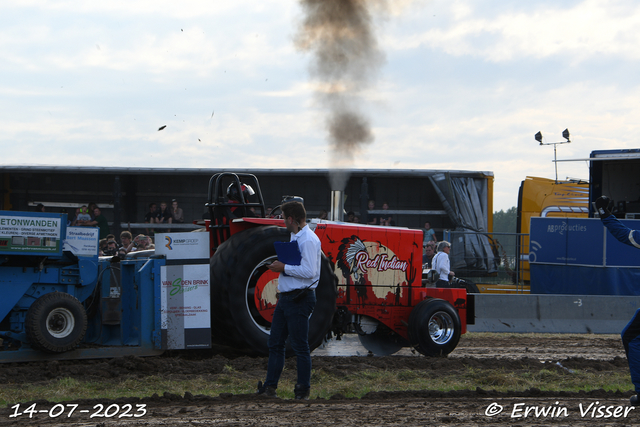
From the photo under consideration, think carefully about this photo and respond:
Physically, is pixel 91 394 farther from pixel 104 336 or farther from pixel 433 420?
pixel 433 420

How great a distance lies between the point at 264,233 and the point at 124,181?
898cm

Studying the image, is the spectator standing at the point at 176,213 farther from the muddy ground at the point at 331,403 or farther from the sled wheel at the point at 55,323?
the sled wheel at the point at 55,323

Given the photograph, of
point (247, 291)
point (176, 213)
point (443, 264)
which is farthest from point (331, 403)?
point (176, 213)

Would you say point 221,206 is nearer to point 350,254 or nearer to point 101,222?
point 350,254

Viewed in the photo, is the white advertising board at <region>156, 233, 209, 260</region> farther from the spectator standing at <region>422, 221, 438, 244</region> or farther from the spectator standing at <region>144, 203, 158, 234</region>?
the spectator standing at <region>422, 221, 438, 244</region>

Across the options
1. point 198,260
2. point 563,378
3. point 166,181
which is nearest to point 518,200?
point 166,181

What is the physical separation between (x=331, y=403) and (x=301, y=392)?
1.01ft

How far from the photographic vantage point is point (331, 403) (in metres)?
5.15

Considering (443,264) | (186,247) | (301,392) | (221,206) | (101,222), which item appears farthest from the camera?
(101,222)

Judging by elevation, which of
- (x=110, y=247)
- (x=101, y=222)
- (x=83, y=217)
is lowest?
(x=110, y=247)

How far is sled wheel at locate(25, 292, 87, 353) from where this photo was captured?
6297 mm

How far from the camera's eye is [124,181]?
15.1 metres

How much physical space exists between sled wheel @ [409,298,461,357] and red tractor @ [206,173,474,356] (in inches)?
0.5

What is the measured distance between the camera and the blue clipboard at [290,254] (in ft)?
17.7
